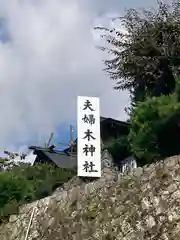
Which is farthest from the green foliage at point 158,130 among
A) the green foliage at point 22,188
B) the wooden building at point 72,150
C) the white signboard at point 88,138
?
the wooden building at point 72,150

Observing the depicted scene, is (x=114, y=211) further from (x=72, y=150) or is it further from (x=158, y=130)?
(x=72, y=150)

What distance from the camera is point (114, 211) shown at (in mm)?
11102

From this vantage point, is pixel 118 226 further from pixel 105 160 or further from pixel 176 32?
pixel 176 32

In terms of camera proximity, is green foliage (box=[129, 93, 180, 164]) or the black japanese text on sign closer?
green foliage (box=[129, 93, 180, 164])

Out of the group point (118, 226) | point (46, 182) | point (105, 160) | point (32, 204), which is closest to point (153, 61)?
point (105, 160)

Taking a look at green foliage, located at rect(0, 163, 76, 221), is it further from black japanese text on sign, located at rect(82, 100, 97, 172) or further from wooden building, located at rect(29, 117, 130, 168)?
wooden building, located at rect(29, 117, 130, 168)

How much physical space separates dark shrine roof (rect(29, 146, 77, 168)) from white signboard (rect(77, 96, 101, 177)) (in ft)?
27.0

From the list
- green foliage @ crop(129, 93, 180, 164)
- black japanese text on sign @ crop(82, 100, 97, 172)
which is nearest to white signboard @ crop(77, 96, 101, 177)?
black japanese text on sign @ crop(82, 100, 97, 172)

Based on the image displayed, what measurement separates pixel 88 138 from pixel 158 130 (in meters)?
1.63

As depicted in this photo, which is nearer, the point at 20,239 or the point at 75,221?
the point at 75,221

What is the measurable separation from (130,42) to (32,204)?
688cm

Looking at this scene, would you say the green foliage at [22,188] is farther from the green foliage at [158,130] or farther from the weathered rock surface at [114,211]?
the green foliage at [158,130]

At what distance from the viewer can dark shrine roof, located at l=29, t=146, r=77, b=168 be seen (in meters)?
21.3

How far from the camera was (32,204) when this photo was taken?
43.8 feet
